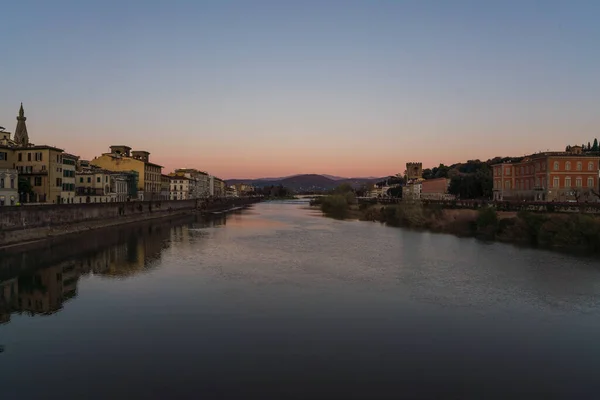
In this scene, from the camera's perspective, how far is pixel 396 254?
28.0 meters

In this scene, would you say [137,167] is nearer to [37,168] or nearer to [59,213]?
[37,168]

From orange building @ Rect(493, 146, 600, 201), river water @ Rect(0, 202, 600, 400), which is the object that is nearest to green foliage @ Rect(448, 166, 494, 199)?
orange building @ Rect(493, 146, 600, 201)

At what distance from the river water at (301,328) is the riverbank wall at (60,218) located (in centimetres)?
509

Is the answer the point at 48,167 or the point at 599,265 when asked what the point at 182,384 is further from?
the point at 48,167

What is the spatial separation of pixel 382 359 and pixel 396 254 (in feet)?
57.9

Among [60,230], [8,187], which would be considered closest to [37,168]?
[8,187]

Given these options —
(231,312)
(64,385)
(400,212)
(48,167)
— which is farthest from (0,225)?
(400,212)

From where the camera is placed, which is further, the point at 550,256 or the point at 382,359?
the point at 550,256

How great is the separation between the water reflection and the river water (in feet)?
0.48

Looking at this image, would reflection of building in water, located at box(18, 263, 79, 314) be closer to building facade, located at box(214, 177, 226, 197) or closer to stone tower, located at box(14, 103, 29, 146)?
stone tower, located at box(14, 103, 29, 146)

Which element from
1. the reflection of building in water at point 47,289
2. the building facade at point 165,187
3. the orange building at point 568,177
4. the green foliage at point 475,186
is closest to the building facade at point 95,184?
the building facade at point 165,187

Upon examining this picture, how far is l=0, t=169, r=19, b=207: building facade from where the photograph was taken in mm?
35656

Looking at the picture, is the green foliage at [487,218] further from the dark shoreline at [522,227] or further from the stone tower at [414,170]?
the stone tower at [414,170]

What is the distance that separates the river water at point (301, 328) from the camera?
378 inches
